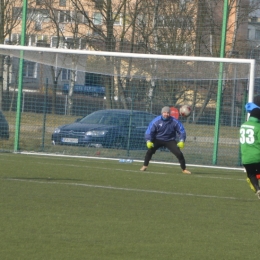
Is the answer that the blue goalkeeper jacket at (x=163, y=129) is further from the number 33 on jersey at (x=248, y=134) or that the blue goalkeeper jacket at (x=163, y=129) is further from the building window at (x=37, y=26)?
the building window at (x=37, y=26)

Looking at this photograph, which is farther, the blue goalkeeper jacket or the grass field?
the blue goalkeeper jacket

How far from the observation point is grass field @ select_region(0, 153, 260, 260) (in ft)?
24.6

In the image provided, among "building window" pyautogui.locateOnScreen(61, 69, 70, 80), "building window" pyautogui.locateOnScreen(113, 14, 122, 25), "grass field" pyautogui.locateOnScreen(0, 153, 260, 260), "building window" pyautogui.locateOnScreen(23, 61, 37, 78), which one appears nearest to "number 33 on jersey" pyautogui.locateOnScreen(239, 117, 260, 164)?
"grass field" pyautogui.locateOnScreen(0, 153, 260, 260)

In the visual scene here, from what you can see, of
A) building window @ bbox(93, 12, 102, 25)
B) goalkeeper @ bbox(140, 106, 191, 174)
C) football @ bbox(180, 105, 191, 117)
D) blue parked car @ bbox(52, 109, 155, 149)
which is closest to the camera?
goalkeeper @ bbox(140, 106, 191, 174)

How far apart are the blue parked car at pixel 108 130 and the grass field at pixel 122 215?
3.89 metres

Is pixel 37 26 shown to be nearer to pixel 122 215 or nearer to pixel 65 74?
pixel 65 74

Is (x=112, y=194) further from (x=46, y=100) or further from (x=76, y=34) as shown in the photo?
(x=76, y=34)

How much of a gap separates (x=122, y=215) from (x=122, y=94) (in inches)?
443

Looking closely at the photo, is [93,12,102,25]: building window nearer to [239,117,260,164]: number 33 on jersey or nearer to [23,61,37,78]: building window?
[23,61,37,78]: building window

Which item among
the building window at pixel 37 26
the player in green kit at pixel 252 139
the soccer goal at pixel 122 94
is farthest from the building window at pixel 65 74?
the player in green kit at pixel 252 139

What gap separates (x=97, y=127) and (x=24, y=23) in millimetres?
3478

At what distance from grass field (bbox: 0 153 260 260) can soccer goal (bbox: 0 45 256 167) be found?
374 centimetres

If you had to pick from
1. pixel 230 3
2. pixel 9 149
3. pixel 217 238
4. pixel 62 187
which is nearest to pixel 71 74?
pixel 9 149

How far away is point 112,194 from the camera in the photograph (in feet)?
39.4
